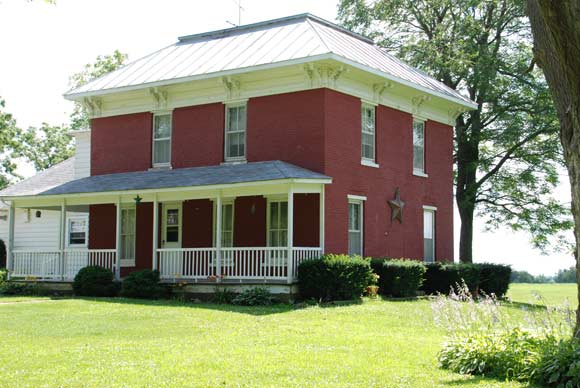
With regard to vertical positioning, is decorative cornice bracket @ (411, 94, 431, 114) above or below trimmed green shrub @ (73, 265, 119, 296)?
above

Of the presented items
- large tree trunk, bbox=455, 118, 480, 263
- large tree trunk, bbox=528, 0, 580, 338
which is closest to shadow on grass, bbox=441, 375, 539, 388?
large tree trunk, bbox=528, 0, 580, 338

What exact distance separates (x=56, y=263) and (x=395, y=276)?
1128cm

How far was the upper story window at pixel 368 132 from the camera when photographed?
24.5 m

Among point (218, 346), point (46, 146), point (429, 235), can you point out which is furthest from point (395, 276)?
point (46, 146)

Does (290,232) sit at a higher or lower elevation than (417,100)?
lower

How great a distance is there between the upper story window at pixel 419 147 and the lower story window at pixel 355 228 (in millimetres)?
3800

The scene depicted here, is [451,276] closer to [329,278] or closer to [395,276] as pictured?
[395,276]

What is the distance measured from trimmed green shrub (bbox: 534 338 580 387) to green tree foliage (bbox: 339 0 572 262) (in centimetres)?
2449

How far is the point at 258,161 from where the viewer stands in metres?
24.0

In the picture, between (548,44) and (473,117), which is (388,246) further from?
(548,44)

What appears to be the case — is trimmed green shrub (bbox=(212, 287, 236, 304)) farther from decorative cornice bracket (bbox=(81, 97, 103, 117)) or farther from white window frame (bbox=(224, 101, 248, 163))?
decorative cornice bracket (bbox=(81, 97, 103, 117))

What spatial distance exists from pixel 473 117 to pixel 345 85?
1291 cm

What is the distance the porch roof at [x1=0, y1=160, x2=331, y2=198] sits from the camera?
70.5 ft

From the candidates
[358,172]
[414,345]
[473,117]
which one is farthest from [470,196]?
[414,345]
